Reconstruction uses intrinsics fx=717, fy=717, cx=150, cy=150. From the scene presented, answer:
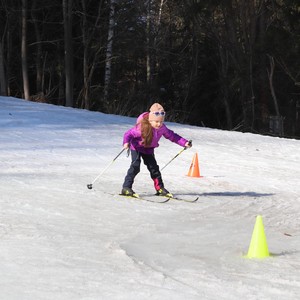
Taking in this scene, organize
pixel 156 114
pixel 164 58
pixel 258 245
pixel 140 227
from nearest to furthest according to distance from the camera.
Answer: pixel 258 245 → pixel 140 227 → pixel 156 114 → pixel 164 58

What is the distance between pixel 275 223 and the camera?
27.3ft

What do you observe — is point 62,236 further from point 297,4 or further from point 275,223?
point 297,4

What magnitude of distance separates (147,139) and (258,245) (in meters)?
3.70

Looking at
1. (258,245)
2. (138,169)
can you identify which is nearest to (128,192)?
(138,169)

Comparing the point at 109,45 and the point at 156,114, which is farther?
the point at 109,45

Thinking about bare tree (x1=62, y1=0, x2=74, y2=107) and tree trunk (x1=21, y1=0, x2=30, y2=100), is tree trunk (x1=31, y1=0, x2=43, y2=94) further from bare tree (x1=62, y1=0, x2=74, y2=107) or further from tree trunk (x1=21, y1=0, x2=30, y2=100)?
bare tree (x1=62, y1=0, x2=74, y2=107)

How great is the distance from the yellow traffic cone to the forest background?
2376 cm

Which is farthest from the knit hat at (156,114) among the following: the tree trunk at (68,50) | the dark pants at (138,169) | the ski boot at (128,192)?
the tree trunk at (68,50)

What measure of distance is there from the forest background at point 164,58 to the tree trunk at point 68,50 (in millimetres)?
47

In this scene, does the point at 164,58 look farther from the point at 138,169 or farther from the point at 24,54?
the point at 138,169

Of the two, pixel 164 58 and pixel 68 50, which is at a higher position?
pixel 164 58

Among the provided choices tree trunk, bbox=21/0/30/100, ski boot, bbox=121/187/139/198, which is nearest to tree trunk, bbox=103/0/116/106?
tree trunk, bbox=21/0/30/100

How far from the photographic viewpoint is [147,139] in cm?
956

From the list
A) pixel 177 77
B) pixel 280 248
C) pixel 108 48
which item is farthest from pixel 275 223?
pixel 177 77
